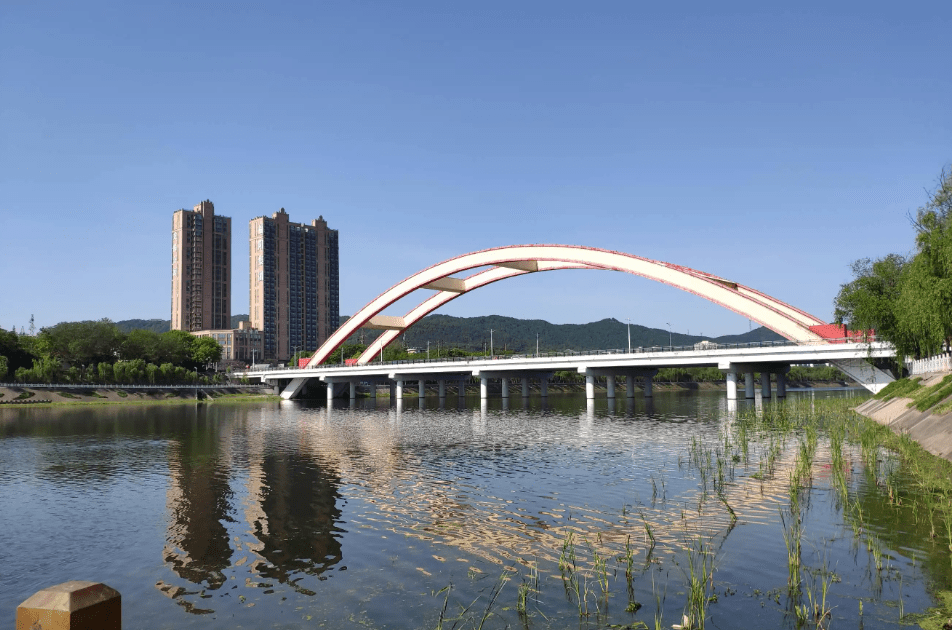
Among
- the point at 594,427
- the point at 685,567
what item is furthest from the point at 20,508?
the point at 594,427

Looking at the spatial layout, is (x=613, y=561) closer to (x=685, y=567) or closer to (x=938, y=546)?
(x=685, y=567)

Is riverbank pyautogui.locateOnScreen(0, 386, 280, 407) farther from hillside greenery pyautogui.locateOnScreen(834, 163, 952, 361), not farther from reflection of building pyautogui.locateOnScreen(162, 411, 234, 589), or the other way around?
hillside greenery pyautogui.locateOnScreen(834, 163, 952, 361)

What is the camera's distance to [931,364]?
48.9 m

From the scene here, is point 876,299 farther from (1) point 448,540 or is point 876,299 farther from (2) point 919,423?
(1) point 448,540

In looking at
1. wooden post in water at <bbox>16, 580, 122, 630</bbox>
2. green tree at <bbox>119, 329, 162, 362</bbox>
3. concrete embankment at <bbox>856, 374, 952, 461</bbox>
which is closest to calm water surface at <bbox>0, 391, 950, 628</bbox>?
concrete embankment at <bbox>856, 374, 952, 461</bbox>

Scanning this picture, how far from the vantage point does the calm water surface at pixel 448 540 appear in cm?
1081

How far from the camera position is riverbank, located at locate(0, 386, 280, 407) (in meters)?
93.7

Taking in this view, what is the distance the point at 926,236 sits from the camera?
1629 inches

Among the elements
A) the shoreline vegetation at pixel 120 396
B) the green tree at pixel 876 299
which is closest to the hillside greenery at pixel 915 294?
the green tree at pixel 876 299

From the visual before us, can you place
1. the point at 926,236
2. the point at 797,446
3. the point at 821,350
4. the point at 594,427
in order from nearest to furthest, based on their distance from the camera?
the point at 797,446, the point at 926,236, the point at 594,427, the point at 821,350

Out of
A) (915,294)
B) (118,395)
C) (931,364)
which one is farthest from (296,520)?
(118,395)

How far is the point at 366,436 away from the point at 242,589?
32.5 m

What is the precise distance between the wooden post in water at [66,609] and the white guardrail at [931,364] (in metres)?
45.1

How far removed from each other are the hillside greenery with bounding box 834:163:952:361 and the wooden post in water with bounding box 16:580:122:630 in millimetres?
39700
